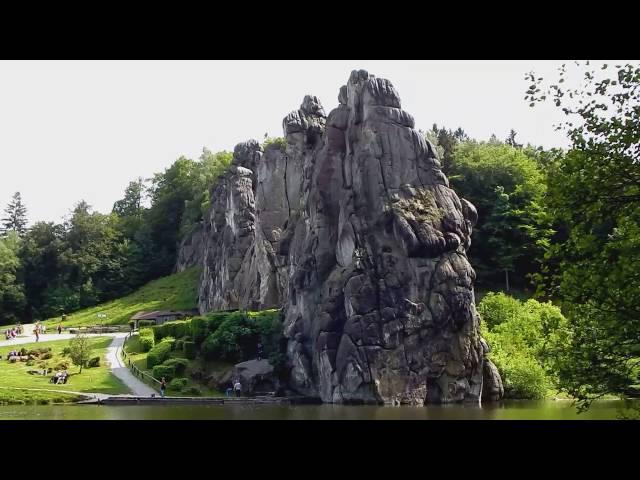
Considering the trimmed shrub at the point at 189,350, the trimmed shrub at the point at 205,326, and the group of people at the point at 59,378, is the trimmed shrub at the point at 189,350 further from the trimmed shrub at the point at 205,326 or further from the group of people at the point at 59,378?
the group of people at the point at 59,378

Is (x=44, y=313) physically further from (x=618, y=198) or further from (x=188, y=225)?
(x=618, y=198)

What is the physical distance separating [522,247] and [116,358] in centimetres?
4204

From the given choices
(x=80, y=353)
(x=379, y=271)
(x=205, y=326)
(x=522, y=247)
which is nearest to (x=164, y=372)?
(x=205, y=326)

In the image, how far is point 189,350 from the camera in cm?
5728

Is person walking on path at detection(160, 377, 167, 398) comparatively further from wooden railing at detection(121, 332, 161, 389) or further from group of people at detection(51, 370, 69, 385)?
group of people at detection(51, 370, 69, 385)

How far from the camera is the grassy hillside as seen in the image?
96875 millimetres

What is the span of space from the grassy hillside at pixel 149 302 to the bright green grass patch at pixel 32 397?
46.3 metres

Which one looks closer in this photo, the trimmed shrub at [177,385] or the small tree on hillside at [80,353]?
the trimmed shrub at [177,385]

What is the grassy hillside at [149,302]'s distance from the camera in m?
96.9

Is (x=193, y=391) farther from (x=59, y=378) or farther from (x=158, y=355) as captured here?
(x=59, y=378)

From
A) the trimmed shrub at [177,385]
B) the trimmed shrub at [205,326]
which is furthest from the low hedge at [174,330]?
the trimmed shrub at [177,385]
